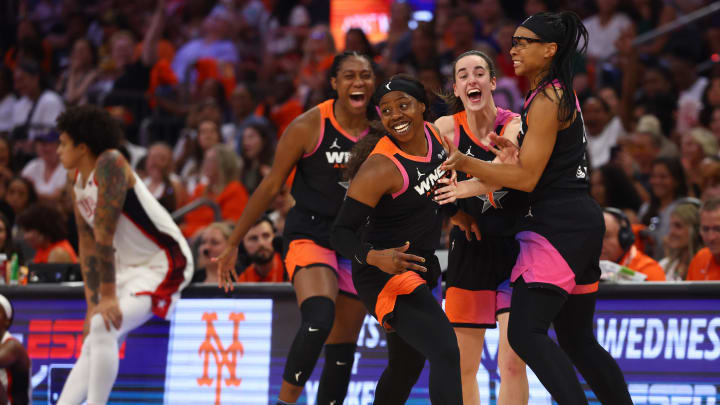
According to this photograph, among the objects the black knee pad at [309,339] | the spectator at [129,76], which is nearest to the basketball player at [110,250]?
the black knee pad at [309,339]

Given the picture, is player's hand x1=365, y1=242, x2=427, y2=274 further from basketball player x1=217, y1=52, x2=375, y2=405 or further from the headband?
the headband

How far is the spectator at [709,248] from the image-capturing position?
6016mm

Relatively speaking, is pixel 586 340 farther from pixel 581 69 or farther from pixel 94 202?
pixel 581 69

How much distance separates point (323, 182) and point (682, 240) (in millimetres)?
2681

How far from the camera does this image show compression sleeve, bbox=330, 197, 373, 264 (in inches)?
170

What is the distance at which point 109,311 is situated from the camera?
18.7 feet

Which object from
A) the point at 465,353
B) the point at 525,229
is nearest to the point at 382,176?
the point at 525,229

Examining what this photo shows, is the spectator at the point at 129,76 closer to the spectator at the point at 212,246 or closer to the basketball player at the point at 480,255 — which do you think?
the spectator at the point at 212,246

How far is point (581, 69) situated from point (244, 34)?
5146 mm

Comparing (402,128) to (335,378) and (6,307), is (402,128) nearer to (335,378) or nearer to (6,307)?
(335,378)

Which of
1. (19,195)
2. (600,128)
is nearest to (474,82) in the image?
(600,128)

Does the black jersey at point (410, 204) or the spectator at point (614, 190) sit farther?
the spectator at point (614, 190)

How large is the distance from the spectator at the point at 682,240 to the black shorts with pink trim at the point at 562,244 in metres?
2.42

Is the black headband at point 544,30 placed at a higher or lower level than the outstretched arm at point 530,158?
higher
